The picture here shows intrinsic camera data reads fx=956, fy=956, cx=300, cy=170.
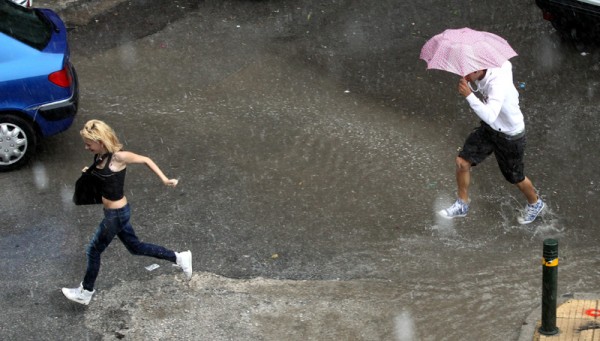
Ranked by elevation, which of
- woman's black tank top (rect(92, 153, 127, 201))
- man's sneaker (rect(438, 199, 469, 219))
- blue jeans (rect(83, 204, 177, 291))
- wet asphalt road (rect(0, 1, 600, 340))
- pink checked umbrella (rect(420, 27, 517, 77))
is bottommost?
wet asphalt road (rect(0, 1, 600, 340))

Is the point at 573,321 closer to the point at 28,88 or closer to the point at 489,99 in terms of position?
the point at 489,99

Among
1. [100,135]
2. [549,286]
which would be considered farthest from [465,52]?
[100,135]

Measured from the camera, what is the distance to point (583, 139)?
31.1 feet

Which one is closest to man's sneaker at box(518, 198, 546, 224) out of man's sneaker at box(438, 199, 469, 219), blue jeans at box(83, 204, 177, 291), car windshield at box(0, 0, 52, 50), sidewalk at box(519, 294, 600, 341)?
man's sneaker at box(438, 199, 469, 219)

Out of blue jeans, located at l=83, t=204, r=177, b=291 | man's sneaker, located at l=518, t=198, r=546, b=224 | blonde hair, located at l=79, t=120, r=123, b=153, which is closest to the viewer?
blonde hair, located at l=79, t=120, r=123, b=153

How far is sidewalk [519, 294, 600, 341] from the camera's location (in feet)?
21.2

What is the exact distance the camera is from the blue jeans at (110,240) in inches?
272

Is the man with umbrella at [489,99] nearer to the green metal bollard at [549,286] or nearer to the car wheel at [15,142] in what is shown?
the green metal bollard at [549,286]

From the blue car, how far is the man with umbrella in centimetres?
343

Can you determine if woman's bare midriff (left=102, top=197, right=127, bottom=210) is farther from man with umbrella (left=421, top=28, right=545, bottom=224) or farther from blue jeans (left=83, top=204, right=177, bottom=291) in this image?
man with umbrella (left=421, top=28, right=545, bottom=224)

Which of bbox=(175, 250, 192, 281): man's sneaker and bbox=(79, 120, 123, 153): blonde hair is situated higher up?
bbox=(79, 120, 123, 153): blonde hair

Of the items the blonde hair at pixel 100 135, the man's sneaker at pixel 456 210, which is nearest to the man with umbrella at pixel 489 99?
the man's sneaker at pixel 456 210

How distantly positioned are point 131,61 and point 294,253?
4673 millimetres

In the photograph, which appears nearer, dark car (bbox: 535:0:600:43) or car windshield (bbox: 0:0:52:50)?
car windshield (bbox: 0:0:52:50)
